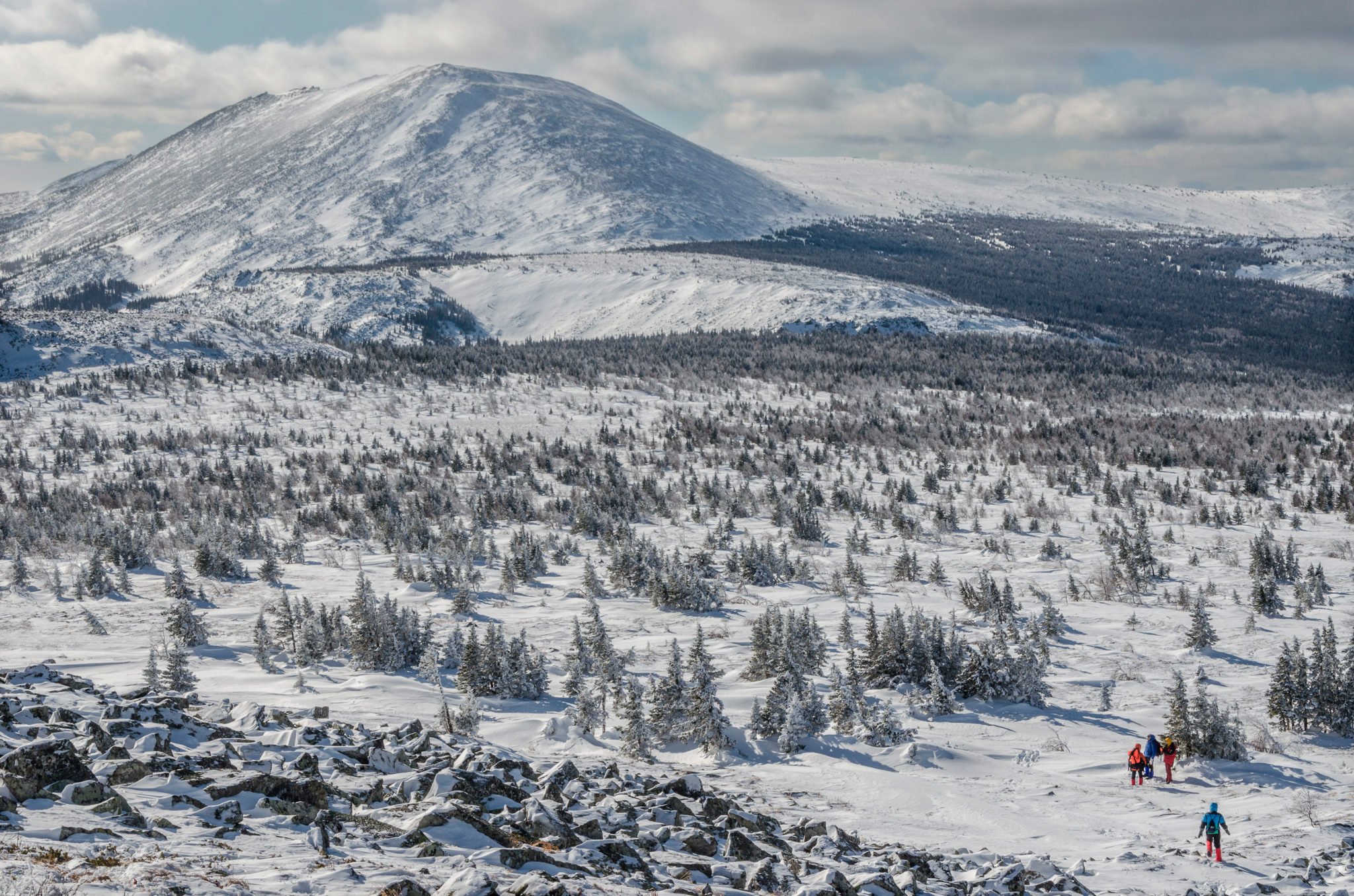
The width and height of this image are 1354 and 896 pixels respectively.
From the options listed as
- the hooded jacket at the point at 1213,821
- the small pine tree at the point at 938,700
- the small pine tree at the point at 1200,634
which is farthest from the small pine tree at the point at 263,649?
the small pine tree at the point at 1200,634

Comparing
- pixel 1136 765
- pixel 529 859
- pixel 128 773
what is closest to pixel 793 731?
pixel 1136 765

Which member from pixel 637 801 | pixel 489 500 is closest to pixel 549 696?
pixel 637 801

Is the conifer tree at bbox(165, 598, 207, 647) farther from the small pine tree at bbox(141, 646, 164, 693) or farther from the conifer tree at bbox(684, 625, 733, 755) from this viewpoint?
the conifer tree at bbox(684, 625, 733, 755)

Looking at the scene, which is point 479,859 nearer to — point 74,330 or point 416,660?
point 416,660

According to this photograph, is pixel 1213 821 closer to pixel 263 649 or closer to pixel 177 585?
pixel 263 649

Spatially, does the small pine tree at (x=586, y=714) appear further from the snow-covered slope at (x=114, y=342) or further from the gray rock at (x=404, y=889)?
the snow-covered slope at (x=114, y=342)

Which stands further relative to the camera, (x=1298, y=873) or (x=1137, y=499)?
(x=1137, y=499)
